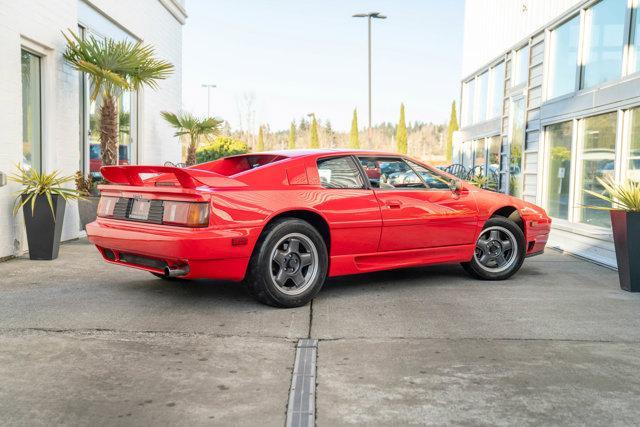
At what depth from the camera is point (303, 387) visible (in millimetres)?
3432

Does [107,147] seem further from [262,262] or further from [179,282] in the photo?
[262,262]

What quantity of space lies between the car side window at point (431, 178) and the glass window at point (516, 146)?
305 inches

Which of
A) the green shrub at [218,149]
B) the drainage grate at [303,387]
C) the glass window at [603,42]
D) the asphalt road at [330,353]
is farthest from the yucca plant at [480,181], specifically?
the green shrub at [218,149]

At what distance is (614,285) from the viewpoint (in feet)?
21.8

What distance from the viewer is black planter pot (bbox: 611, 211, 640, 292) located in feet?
20.1

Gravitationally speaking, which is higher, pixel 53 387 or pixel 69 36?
pixel 69 36

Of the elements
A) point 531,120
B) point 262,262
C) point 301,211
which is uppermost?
point 531,120

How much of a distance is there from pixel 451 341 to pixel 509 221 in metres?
2.76

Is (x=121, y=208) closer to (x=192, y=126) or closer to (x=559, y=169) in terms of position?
(x=559, y=169)

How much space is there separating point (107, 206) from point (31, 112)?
12.2 ft

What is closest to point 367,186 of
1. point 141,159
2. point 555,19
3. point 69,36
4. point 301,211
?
point 301,211

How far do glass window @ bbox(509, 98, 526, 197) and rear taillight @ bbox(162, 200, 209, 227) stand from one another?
10134mm

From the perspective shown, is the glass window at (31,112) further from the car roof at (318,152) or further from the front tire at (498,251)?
the front tire at (498,251)

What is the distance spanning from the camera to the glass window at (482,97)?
1722cm
